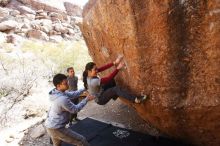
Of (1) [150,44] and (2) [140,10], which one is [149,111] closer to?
(1) [150,44]

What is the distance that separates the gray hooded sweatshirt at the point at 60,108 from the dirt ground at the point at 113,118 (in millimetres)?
2095

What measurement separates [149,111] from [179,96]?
0.75 m

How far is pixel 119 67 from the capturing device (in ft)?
15.2

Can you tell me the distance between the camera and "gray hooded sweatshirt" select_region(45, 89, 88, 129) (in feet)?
13.3

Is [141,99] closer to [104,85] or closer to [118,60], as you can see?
[118,60]

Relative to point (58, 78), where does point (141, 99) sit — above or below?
below

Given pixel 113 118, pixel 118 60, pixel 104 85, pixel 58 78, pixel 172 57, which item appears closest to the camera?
pixel 172 57

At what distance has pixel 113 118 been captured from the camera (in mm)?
6836

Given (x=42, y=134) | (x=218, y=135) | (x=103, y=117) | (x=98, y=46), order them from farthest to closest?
(x=103, y=117) < (x=42, y=134) < (x=98, y=46) < (x=218, y=135)

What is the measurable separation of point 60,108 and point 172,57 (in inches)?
70.5

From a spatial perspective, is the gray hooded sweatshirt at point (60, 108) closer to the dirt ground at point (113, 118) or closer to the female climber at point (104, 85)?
the female climber at point (104, 85)

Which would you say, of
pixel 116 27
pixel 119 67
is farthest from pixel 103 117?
pixel 116 27

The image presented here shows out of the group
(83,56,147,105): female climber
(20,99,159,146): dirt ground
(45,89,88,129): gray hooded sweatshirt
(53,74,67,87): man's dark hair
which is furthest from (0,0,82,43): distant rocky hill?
(53,74,67,87): man's dark hair

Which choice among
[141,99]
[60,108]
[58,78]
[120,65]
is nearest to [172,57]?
[141,99]
